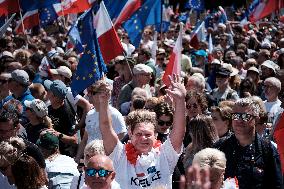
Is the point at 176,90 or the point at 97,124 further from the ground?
the point at 176,90

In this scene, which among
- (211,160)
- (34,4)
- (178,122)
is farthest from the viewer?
(34,4)

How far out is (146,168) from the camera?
20.3 ft

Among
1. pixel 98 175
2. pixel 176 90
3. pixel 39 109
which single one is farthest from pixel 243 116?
pixel 39 109

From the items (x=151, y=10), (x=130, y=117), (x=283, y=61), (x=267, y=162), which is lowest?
(x=267, y=162)

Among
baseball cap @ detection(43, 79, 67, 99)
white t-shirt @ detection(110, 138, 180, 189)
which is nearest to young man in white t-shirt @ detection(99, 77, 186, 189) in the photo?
white t-shirt @ detection(110, 138, 180, 189)

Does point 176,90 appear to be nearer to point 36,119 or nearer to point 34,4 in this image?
point 36,119

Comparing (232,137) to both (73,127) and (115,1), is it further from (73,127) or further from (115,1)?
(115,1)

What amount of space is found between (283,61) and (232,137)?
292 inches

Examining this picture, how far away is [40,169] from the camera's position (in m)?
6.00

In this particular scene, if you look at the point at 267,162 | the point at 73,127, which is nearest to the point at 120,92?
the point at 73,127

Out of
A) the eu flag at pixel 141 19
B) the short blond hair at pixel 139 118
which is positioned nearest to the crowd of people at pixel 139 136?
the short blond hair at pixel 139 118

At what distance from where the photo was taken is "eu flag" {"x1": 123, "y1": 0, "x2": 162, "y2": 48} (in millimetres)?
14336

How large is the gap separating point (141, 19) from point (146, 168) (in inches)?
338

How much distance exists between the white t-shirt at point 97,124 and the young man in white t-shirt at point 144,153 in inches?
78.2
